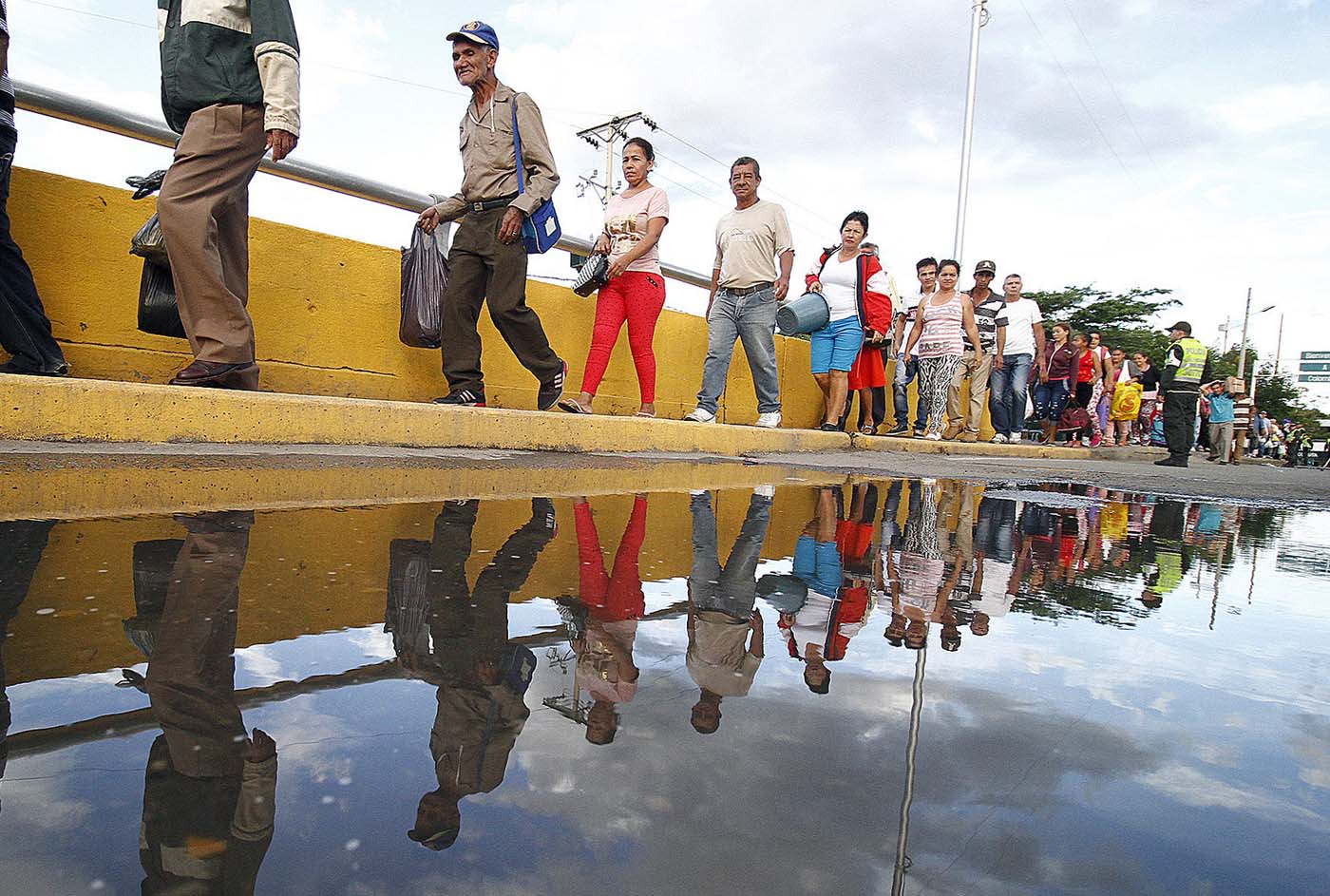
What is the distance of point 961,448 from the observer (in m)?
8.53

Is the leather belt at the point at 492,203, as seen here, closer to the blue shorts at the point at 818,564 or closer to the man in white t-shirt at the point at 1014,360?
the blue shorts at the point at 818,564

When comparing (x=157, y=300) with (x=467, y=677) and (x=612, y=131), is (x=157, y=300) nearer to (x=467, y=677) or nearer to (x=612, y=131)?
(x=467, y=677)

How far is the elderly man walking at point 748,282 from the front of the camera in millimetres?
6148

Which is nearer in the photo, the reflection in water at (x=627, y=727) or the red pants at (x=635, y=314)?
the reflection in water at (x=627, y=727)

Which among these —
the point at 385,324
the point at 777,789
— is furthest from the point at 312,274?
the point at 777,789

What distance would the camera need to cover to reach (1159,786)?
812 mm

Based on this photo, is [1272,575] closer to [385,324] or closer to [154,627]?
[154,627]

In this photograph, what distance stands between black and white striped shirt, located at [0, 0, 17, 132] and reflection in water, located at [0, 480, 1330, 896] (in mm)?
2485

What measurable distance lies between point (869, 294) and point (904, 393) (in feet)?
9.62

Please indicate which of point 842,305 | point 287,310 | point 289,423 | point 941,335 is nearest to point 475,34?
point 287,310

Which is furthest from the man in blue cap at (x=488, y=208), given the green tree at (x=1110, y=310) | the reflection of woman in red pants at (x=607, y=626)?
the green tree at (x=1110, y=310)

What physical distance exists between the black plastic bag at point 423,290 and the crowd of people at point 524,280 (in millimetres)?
154

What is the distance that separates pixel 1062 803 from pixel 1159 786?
13cm

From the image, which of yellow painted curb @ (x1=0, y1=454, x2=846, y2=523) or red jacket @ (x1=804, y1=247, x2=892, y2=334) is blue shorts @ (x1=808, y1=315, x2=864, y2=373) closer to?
red jacket @ (x1=804, y1=247, x2=892, y2=334)
